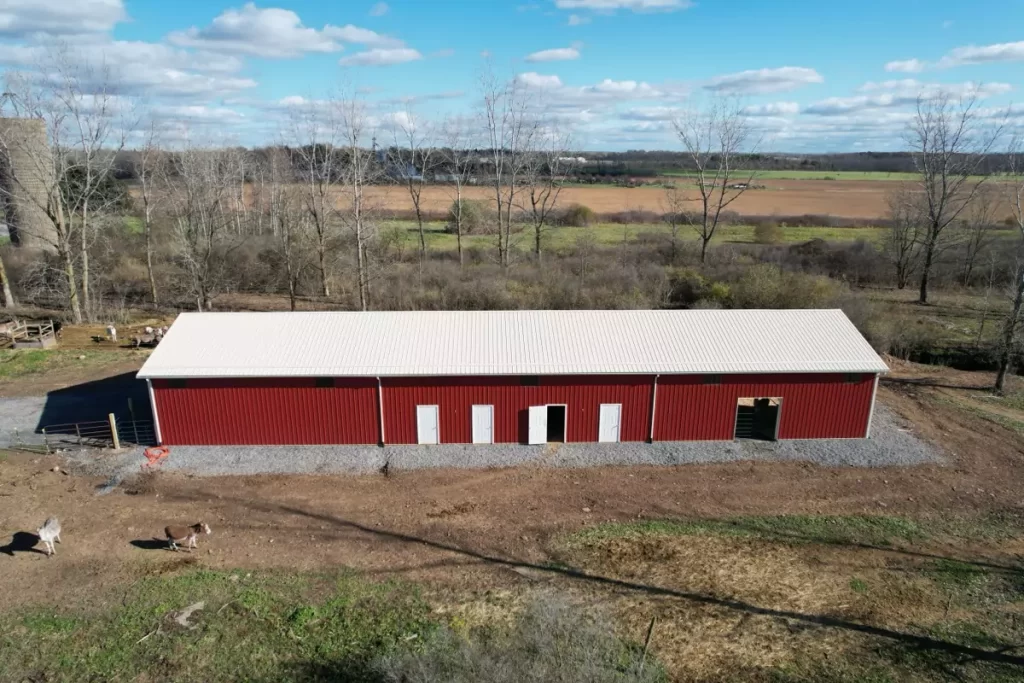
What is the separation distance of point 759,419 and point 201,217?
4057 cm

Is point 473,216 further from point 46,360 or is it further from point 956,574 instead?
point 956,574

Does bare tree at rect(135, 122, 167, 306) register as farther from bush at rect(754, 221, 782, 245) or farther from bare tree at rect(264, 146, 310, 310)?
bush at rect(754, 221, 782, 245)

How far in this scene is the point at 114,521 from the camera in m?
16.9

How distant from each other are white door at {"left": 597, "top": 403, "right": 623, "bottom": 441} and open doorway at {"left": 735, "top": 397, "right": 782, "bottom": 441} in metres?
3.96

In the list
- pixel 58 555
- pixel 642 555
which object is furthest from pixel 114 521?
pixel 642 555

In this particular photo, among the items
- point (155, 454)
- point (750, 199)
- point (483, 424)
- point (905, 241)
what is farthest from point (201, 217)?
point (750, 199)

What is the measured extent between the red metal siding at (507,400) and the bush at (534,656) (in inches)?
330

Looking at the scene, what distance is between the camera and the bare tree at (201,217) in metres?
40.4

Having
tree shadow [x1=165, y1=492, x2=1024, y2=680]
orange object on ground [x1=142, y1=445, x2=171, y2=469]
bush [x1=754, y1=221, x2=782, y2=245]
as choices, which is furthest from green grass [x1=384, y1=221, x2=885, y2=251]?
tree shadow [x1=165, y1=492, x2=1024, y2=680]

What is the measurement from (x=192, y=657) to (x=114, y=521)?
6.45 meters

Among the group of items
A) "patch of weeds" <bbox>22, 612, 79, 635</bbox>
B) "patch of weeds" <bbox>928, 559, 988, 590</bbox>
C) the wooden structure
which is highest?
the wooden structure

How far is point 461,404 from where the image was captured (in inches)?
828

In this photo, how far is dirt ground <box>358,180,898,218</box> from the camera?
256 ft

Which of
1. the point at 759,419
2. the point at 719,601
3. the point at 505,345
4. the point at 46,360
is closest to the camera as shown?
the point at 719,601
